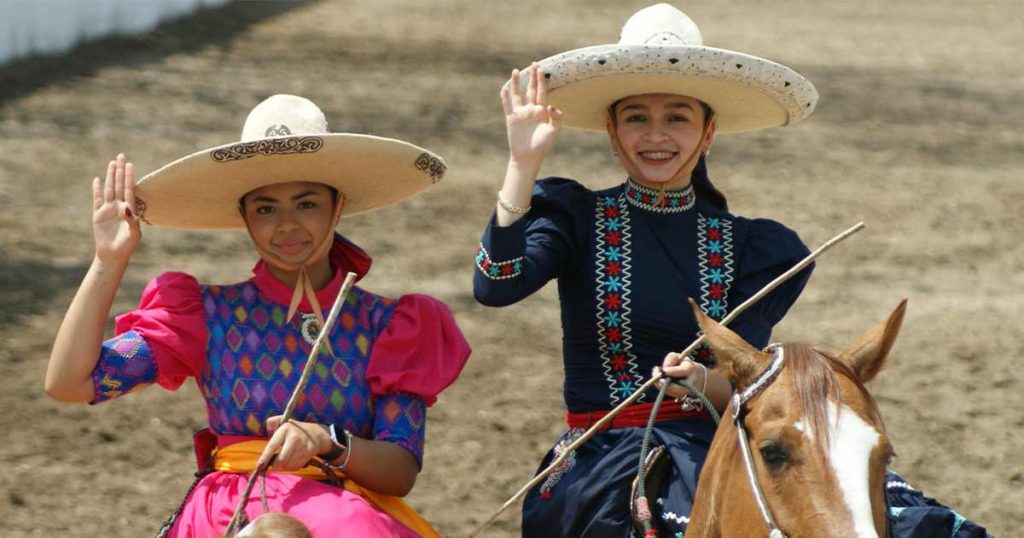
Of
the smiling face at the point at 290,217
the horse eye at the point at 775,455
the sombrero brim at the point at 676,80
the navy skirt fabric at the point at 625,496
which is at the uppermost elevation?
the sombrero brim at the point at 676,80

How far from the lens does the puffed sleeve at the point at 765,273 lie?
4105mm

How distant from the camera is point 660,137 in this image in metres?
4.12

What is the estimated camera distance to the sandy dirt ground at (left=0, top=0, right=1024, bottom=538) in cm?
720

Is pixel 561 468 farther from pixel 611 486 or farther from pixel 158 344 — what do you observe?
pixel 158 344

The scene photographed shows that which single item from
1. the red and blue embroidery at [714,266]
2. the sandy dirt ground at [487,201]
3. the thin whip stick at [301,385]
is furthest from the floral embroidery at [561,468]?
the sandy dirt ground at [487,201]

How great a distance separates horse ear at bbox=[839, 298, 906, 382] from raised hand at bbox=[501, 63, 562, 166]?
936 mm

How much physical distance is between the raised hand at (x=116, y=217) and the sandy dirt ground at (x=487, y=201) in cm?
304

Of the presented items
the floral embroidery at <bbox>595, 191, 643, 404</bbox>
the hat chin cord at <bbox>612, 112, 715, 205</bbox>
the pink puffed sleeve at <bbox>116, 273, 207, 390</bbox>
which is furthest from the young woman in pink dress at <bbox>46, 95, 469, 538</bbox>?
the hat chin cord at <bbox>612, 112, 715, 205</bbox>

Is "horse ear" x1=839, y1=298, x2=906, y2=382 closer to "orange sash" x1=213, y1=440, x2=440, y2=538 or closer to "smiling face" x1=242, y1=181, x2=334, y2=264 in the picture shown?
"orange sash" x1=213, y1=440, x2=440, y2=538

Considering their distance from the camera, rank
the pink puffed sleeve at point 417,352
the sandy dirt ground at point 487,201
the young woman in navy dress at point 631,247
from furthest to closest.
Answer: the sandy dirt ground at point 487,201 < the young woman in navy dress at point 631,247 < the pink puffed sleeve at point 417,352

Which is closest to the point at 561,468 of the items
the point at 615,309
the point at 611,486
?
the point at 611,486

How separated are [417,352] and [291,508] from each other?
53cm

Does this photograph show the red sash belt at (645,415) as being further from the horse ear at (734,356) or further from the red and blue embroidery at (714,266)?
the horse ear at (734,356)

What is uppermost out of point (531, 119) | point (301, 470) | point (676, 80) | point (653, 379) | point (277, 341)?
point (676, 80)
